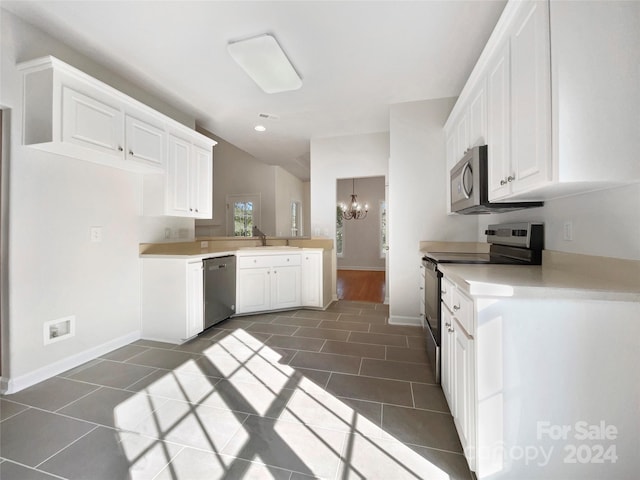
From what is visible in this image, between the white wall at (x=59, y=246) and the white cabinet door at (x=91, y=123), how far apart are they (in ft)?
0.99

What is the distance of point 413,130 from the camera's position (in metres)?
3.23

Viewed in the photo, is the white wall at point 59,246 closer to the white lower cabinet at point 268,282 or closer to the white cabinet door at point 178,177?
the white cabinet door at point 178,177

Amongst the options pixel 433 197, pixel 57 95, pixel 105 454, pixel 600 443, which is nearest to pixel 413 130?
pixel 433 197

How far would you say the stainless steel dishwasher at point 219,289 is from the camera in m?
2.96

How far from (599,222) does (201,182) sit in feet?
11.6

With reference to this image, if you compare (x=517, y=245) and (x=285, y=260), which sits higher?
(x=517, y=245)

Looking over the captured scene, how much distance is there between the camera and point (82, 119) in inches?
78.7

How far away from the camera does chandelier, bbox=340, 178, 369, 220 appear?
7.63 meters

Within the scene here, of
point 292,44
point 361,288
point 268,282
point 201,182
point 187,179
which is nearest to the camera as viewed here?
point 292,44

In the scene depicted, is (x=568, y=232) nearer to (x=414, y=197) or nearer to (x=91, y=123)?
(x=414, y=197)

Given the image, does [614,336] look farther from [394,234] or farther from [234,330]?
[234,330]

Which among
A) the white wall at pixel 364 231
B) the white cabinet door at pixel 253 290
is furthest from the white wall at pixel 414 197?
the white wall at pixel 364 231


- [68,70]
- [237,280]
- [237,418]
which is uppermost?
[68,70]

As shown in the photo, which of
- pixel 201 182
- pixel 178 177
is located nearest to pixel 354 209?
pixel 201 182
